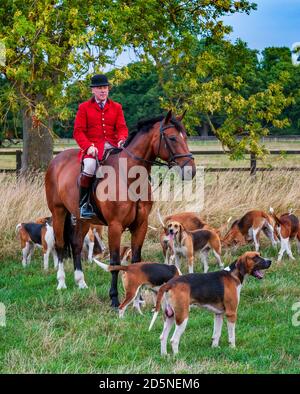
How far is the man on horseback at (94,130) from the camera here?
30.6ft

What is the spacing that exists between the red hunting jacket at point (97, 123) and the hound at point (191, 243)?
5.57ft

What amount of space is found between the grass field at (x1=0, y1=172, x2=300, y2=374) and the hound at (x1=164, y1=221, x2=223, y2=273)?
379 millimetres

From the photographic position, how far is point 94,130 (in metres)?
9.55

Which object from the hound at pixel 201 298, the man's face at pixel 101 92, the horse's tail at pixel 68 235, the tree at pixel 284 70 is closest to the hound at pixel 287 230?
the horse's tail at pixel 68 235

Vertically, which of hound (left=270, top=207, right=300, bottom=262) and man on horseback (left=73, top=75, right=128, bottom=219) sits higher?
man on horseback (left=73, top=75, right=128, bottom=219)

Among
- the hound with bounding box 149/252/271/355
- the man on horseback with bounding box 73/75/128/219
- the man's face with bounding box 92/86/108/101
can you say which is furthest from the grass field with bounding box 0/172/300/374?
the man's face with bounding box 92/86/108/101

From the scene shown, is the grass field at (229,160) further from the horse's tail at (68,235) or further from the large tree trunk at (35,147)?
the horse's tail at (68,235)

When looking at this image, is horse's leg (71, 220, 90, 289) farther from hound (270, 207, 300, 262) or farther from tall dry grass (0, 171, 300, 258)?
hound (270, 207, 300, 262)

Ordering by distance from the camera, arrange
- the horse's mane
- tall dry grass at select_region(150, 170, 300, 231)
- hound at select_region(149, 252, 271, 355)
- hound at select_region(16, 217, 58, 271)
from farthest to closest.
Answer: tall dry grass at select_region(150, 170, 300, 231) < hound at select_region(16, 217, 58, 271) < the horse's mane < hound at select_region(149, 252, 271, 355)

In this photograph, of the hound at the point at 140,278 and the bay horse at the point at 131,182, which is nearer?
the hound at the point at 140,278

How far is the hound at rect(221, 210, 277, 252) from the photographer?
12.0m

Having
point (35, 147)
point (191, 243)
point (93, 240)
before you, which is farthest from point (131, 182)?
point (35, 147)

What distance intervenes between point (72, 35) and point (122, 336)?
6857 millimetres

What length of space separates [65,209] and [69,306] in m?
2.39
